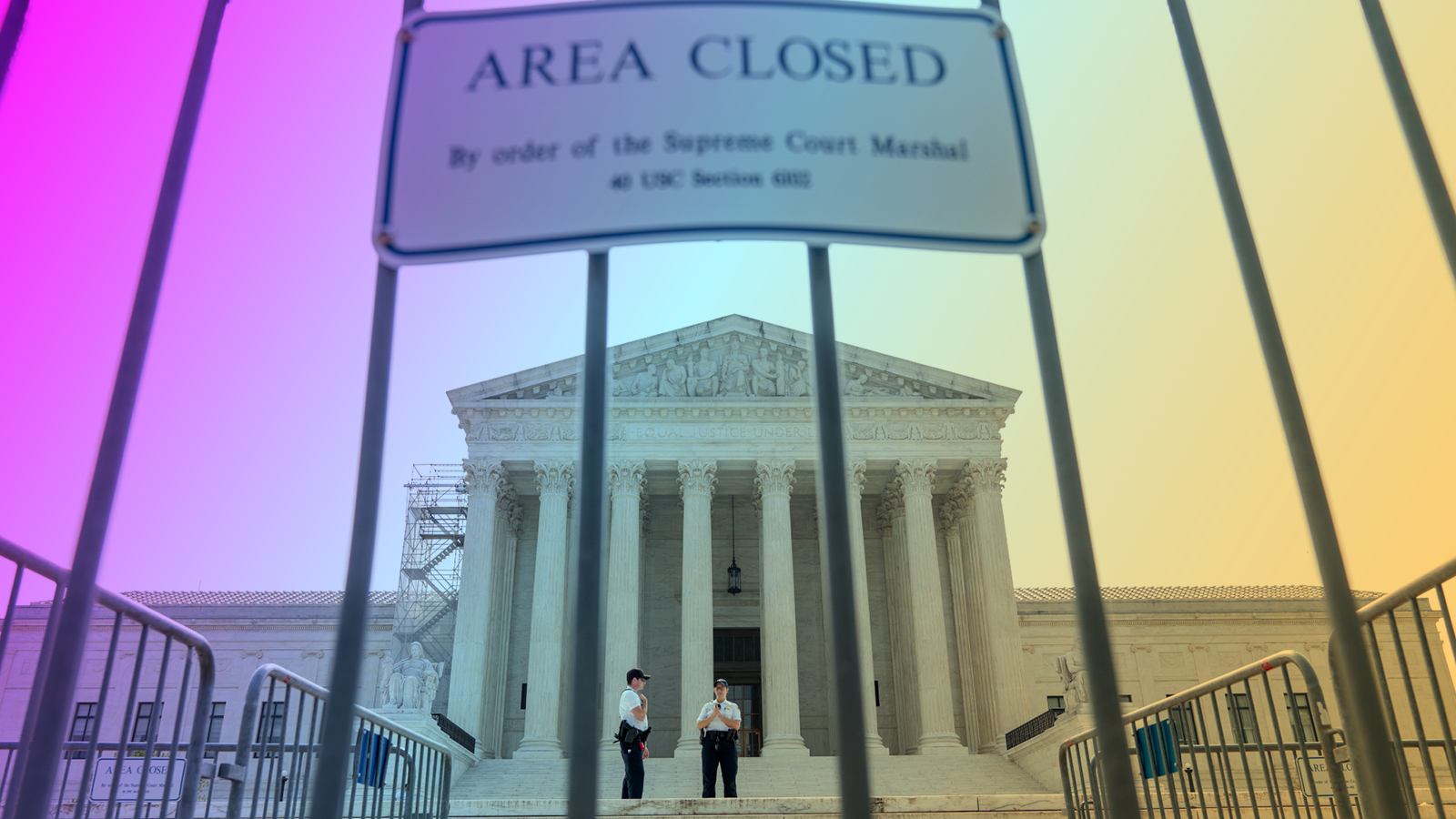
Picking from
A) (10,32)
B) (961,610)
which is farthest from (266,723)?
(961,610)

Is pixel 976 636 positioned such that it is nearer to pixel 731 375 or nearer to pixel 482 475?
pixel 731 375

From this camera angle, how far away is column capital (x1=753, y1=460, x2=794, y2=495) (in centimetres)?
3081

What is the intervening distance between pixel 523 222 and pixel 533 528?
3245 cm

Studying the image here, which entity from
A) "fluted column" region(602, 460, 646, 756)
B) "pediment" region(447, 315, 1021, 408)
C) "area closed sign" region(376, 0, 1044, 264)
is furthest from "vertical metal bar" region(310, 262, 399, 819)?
"pediment" region(447, 315, 1021, 408)

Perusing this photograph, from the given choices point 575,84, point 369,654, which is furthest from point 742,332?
point 575,84

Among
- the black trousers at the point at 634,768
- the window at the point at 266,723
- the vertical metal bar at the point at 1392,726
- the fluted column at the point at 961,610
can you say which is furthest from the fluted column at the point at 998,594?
the window at the point at 266,723

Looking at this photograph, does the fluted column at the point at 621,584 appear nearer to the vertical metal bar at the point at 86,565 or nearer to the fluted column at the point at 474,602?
the fluted column at the point at 474,602

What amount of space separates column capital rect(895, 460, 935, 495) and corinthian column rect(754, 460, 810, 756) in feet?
11.0

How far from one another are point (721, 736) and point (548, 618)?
43.7 ft

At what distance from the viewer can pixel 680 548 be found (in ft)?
115

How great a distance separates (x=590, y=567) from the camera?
253 cm

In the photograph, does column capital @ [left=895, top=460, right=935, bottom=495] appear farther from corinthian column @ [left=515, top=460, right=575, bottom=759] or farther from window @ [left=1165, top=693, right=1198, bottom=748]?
window @ [left=1165, top=693, right=1198, bottom=748]

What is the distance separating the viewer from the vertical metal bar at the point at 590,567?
2.41m

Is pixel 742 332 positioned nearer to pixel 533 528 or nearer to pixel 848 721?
pixel 533 528
